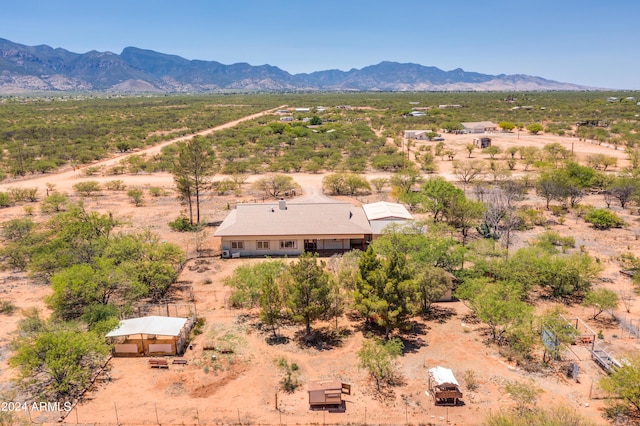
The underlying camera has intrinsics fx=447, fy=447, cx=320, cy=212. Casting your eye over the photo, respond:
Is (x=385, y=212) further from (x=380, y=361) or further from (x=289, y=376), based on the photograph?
(x=289, y=376)

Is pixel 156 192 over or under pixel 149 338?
over

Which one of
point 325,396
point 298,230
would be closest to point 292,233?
point 298,230

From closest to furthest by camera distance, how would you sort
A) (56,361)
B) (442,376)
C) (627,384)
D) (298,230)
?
(627,384), (56,361), (442,376), (298,230)

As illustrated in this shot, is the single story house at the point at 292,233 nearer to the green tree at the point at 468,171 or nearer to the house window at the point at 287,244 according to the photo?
the house window at the point at 287,244

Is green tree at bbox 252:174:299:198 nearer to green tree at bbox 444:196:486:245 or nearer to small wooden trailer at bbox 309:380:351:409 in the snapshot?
green tree at bbox 444:196:486:245

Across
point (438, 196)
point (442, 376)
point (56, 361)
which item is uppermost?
point (438, 196)

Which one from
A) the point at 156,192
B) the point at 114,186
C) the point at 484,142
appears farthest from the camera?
the point at 484,142

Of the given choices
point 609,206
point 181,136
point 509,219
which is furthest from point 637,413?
point 181,136
